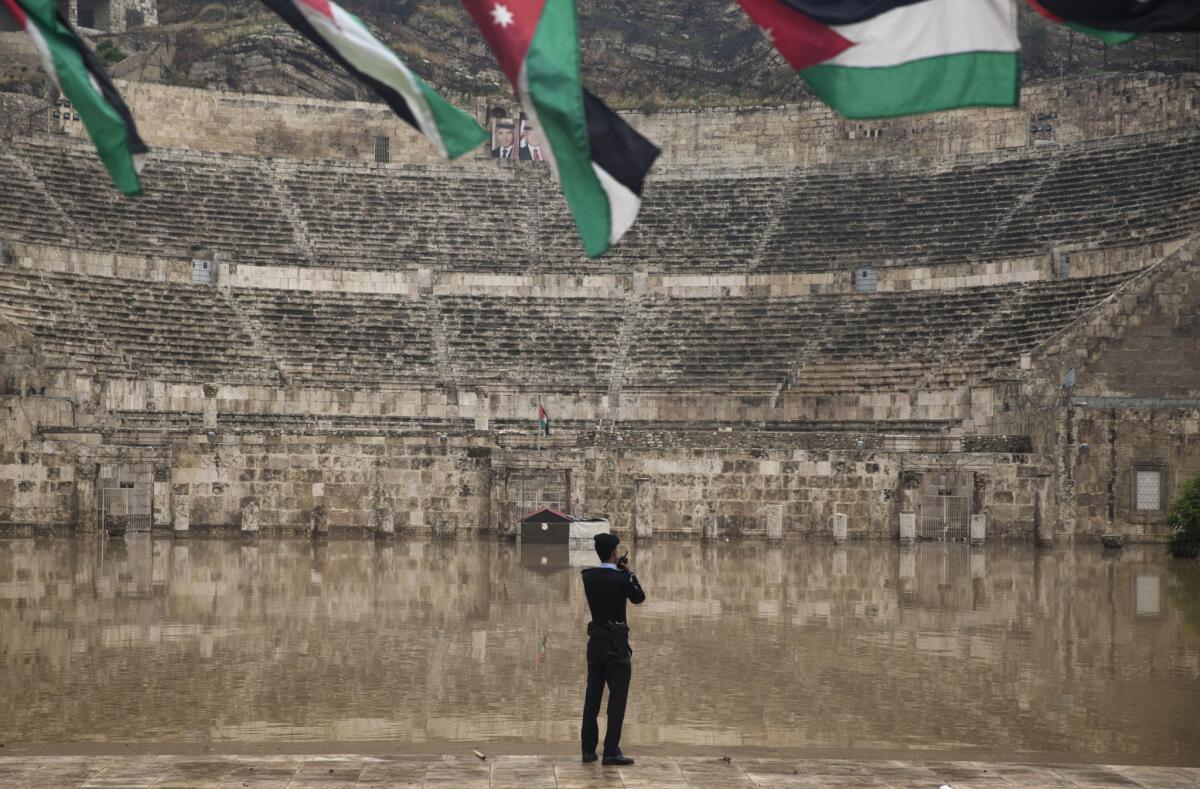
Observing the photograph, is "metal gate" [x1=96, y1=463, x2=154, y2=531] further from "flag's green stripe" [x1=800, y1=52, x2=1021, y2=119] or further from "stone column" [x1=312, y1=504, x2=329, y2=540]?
"flag's green stripe" [x1=800, y1=52, x2=1021, y2=119]

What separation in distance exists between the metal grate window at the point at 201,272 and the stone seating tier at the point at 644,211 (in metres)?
0.48

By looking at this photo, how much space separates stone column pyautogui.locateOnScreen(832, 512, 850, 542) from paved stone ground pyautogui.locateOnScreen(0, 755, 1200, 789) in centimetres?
2312

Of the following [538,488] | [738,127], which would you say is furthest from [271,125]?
[538,488]

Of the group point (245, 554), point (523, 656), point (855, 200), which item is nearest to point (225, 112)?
point (855, 200)

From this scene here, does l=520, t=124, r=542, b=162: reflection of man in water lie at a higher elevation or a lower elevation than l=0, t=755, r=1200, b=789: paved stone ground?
higher

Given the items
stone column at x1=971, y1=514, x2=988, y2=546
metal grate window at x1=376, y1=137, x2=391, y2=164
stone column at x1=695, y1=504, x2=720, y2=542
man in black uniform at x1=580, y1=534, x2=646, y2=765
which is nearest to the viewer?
man in black uniform at x1=580, y1=534, x2=646, y2=765

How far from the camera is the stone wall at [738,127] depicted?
152 ft

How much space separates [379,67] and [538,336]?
108 ft

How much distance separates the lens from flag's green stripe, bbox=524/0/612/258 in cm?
854

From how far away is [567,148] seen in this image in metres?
8.62

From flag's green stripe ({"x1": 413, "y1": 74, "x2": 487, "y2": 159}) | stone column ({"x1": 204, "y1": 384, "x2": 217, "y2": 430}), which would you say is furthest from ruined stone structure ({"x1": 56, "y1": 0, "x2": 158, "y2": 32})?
flag's green stripe ({"x1": 413, "y1": 74, "x2": 487, "y2": 159})

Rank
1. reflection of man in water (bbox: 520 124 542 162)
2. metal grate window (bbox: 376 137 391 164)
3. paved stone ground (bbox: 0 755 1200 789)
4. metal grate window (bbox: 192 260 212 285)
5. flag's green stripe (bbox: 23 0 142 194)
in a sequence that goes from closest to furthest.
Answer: flag's green stripe (bbox: 23 0 142 194), paved stone ground (bbox: 0 755 1200 789), metal grate window (bbox: 192 260 212 285), metal grate window (bbox: 376 137 391 164), reflection of man in water (bbox: 520 124 542 162)

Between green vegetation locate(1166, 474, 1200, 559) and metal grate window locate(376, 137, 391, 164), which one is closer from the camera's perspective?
green vegetation locate(1166, 474, 1200, 559)

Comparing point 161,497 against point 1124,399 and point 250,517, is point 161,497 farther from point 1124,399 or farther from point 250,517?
point 1124,399
